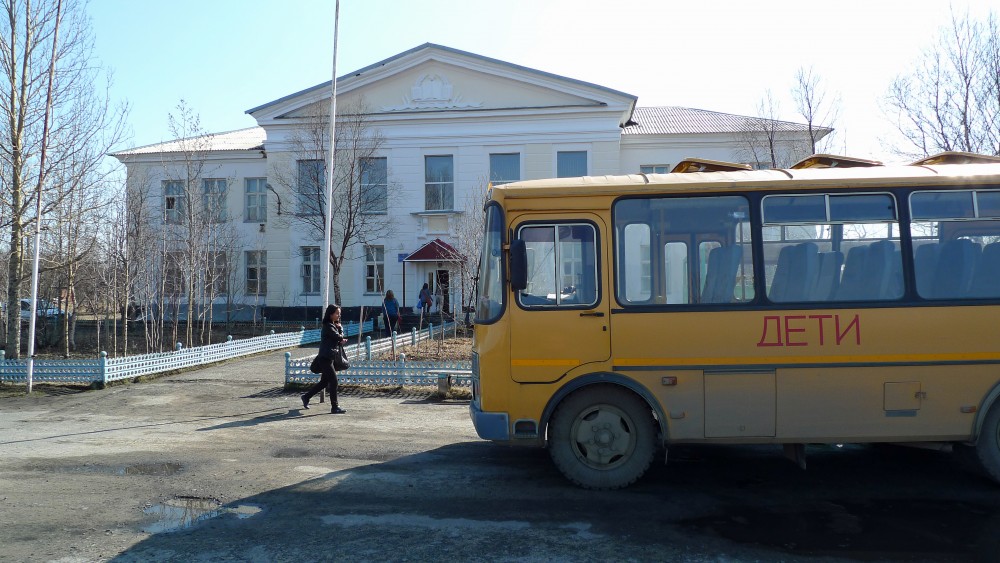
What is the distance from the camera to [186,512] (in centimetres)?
622

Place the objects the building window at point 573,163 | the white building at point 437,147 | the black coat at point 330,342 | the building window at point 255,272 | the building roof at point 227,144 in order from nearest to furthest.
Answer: the black coat at point 330,342
the white building at point 437,147
the building window at point 573,163
the building roof at point 227,144
the building window at point 255,272

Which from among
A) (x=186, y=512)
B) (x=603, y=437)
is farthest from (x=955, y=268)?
(x=186, y=512)

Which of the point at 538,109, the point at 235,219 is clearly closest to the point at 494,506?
the point at 538,109

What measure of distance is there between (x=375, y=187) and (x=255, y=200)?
7974 millimetres

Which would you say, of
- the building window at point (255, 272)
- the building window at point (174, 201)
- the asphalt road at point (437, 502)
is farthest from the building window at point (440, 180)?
the asphalt road at point (437, 502)

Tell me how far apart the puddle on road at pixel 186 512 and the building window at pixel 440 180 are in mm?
27337

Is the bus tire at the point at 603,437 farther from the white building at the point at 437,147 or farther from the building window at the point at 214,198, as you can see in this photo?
the white building at the point at 437,147

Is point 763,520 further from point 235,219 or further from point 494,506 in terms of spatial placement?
point 235,219

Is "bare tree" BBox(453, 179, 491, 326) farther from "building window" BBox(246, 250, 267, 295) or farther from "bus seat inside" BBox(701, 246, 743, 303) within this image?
"building window" BBox(246, 250, 267, 295)

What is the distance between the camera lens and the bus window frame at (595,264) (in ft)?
22.5

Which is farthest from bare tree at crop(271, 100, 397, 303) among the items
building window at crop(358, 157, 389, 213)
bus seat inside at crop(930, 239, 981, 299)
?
bus seat inside at crop(930, 239, 981, 299)

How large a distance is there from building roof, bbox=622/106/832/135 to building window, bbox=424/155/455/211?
9.12 metres

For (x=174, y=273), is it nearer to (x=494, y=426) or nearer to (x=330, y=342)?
(x=330, y=342)

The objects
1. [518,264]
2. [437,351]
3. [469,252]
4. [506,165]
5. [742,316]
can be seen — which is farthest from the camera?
[506,165]
